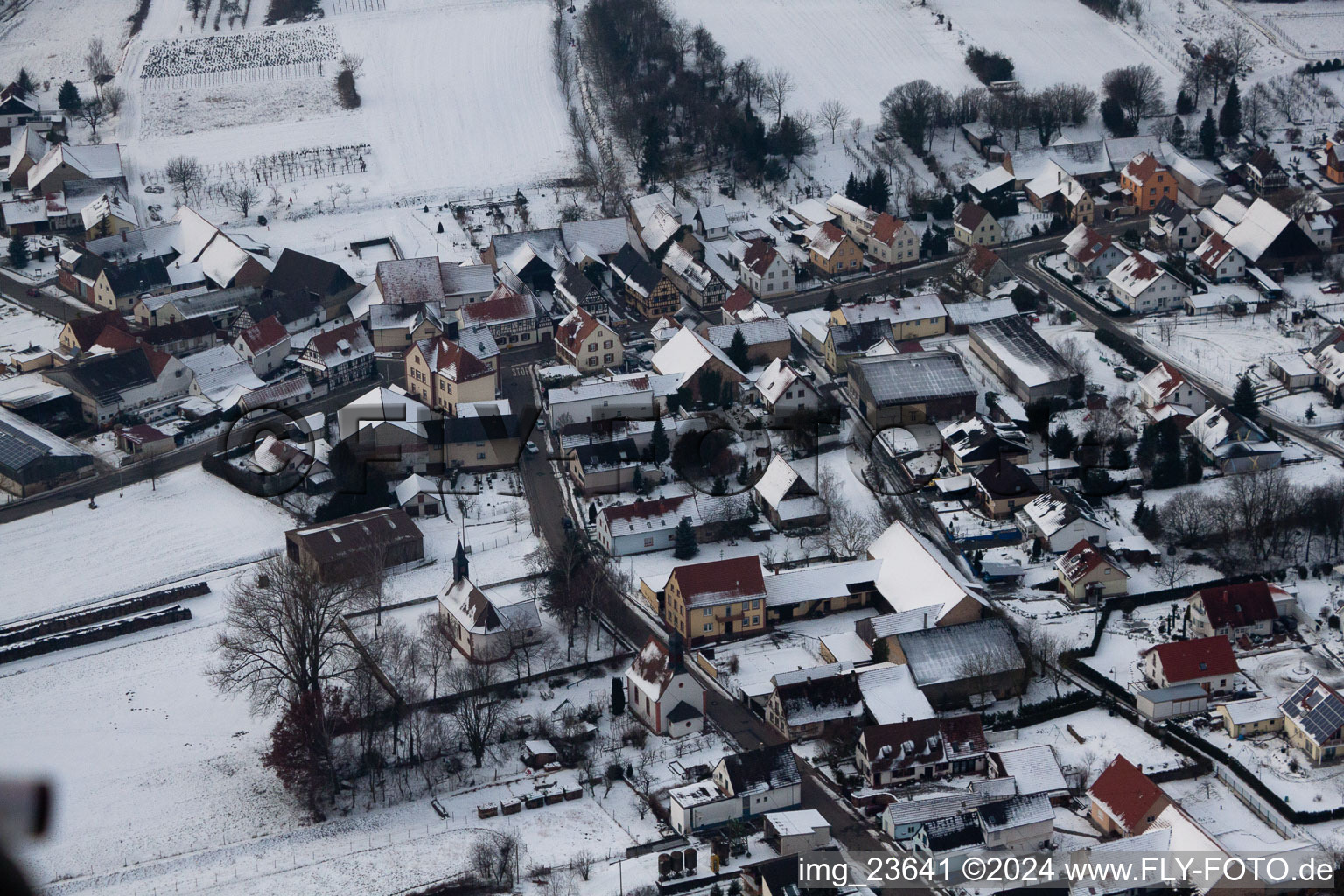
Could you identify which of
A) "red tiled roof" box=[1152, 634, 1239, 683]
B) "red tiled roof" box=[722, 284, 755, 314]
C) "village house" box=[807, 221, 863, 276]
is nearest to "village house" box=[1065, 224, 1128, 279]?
"village house" box=[807, 221, 863, 276]

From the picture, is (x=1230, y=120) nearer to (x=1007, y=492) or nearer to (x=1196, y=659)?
(x=1007, y=492)

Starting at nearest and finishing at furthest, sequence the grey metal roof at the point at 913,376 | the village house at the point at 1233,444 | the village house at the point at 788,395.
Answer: the village house at the point at 1233,444, the grey metal roof at the point at 913,376, the village house at the point at 788,395

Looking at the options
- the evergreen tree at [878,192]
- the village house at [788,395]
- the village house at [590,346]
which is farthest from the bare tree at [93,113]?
the village house at [788,395]

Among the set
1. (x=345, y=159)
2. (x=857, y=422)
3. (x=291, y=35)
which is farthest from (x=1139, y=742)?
(x=291, y=35)

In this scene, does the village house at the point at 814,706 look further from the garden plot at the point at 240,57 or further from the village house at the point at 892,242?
the garden plot at the point at 240,57

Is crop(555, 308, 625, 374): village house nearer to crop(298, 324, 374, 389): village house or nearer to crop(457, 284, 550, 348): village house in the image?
crop(457, 284, 550, 348): village house
